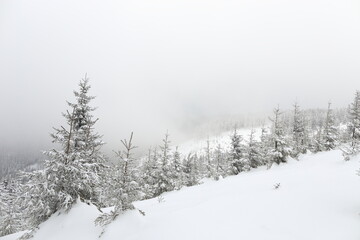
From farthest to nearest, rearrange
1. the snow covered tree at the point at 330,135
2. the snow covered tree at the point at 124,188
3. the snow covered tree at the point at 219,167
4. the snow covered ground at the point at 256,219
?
the snow covered tree at the point at 330,135 < the snow covered tree at the point at 219,167 < the snow covered tree at the point at 124,188 < the snow covered ground at the point at 256,219

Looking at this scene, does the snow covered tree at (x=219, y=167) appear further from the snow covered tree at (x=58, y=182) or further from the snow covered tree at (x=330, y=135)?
the snow covered tree at (x=58, y=182)

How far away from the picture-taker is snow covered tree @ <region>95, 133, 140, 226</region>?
10.8 meters

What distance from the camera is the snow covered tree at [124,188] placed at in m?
10.8

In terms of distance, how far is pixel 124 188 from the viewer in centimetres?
1077

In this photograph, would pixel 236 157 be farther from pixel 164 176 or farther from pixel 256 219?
pixel 256 219

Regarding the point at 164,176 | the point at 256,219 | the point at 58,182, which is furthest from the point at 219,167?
the point at 256,219

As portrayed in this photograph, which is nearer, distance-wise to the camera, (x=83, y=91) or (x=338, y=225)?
(x=338, y=225)

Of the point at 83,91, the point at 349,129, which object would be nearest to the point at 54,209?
the point at 83,91

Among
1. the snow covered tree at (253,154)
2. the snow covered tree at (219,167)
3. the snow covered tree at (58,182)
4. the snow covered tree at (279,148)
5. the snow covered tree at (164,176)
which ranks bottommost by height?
the snow covered tree at (219,167)

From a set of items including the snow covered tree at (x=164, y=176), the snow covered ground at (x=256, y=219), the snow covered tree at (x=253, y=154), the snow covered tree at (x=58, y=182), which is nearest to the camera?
the snow covered ground at (x=256, y=219)

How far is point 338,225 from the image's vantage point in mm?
7324

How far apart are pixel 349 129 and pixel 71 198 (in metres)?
41.6

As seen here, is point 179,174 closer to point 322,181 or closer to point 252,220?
point 322,181

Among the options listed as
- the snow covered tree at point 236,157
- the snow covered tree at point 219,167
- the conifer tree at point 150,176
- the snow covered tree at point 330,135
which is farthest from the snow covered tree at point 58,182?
the snow covered tree at point 330,135
